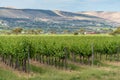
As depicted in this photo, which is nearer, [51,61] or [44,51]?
[44,51]

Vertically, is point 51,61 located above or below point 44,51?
below

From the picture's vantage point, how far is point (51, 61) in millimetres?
45094

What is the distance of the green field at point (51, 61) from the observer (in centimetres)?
3225

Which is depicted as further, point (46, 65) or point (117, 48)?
point (117, 48)

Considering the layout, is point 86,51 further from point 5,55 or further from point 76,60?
point 5,55

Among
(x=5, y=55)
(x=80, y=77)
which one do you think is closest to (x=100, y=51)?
(x=5, y=55)

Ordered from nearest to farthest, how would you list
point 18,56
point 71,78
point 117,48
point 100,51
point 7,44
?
1. point 71,78
2. point 18,56
3. point 7,44
4. point 100,51
5. point 117,48

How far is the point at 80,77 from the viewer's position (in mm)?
29641

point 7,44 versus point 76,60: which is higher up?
point 7,44

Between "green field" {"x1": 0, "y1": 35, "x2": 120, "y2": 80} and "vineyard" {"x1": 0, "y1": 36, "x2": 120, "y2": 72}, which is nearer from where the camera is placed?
"green field" {"x1": 0, "y1": 35, "x2": 120, "y2": 80}

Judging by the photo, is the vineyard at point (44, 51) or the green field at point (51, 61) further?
the vineyard at point (44, 51)

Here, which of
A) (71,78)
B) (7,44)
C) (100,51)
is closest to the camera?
(71,78)

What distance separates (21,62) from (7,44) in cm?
258

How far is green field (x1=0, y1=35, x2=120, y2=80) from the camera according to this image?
106 ft
